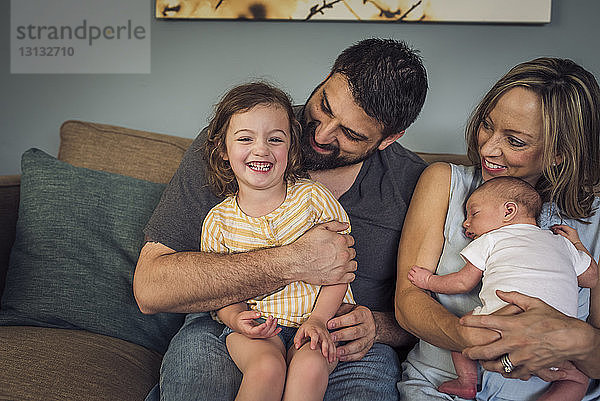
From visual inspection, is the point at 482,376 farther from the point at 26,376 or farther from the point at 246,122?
the point at 26,376

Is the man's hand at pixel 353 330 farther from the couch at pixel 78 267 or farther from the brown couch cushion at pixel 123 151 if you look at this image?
the brown couch cushion at pixel 123 151

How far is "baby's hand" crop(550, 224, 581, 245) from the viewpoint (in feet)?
5.00

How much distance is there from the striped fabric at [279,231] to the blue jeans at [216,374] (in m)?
0.15

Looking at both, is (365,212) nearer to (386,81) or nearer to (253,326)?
(386,81)

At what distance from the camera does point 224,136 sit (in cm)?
166

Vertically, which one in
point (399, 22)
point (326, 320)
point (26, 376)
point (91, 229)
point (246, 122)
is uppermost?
point (399, 22)

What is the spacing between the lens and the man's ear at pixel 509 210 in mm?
1482

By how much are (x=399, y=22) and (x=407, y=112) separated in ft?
2.83

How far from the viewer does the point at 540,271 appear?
1383 mm

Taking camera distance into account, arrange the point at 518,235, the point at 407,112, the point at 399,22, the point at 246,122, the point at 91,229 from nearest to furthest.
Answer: the point at 518,235 < the point at 246,122 < the point at 407,112 < the point at 91,229 < the point at 399,22

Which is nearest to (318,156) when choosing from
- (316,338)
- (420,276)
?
(420,276)

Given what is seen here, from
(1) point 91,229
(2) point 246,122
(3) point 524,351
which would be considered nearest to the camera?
(3) point 524,351

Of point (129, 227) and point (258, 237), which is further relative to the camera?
point (129, 227)

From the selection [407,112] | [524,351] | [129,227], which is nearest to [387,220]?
[407,112]
